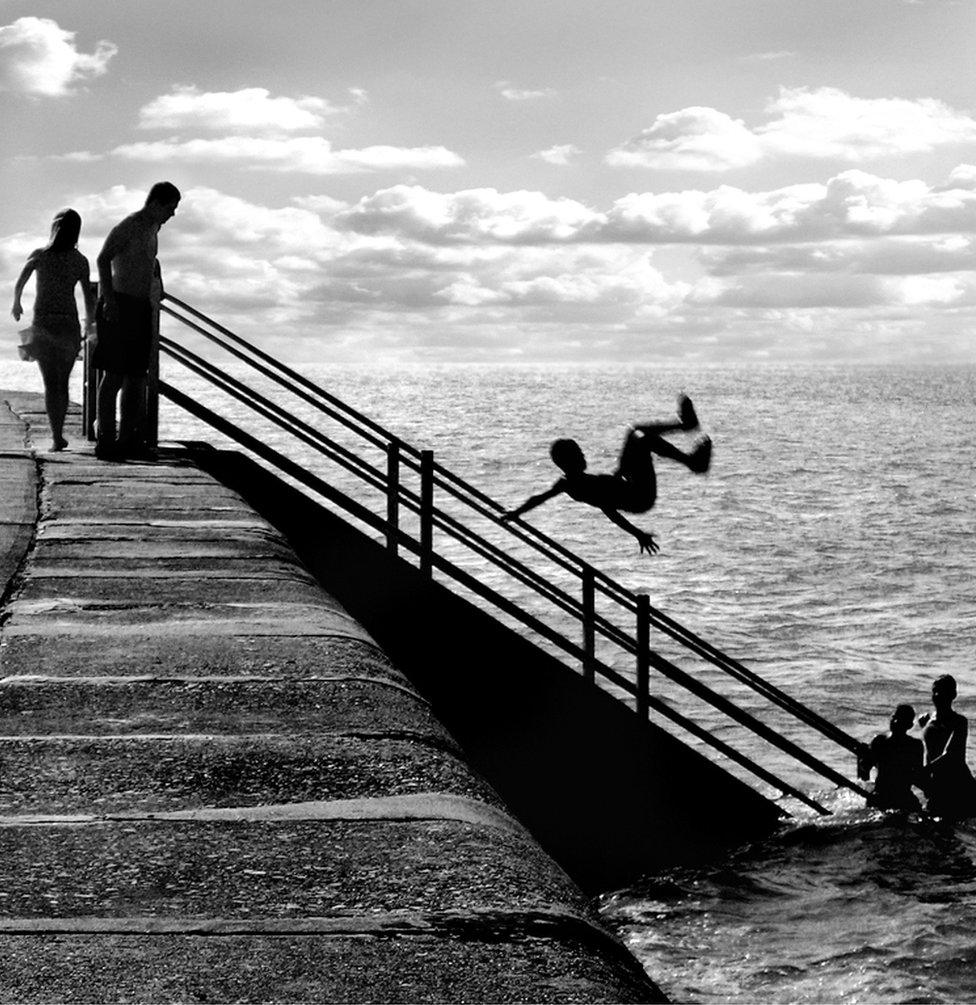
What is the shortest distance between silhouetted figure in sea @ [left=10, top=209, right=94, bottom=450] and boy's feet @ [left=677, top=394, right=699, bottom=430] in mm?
5877

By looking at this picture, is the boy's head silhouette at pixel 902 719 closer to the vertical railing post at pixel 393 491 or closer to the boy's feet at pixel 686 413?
the vertical railing post at pixel 393 491

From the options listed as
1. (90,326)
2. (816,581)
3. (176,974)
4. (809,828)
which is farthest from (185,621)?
(816,581)

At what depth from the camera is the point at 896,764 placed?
12055 mm

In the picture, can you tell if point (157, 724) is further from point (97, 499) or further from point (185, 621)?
point (97, 499)

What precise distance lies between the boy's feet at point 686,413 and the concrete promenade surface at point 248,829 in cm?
190

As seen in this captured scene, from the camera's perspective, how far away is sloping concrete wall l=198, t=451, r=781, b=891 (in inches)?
415

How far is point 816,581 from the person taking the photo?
3916 cm

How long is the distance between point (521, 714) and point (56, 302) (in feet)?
15.2

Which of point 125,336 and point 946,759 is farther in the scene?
point 946,759

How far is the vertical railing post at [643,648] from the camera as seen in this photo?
9.98 metres

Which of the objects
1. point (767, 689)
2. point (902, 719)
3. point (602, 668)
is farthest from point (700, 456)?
point (902, 719)

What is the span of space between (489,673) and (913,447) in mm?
100529

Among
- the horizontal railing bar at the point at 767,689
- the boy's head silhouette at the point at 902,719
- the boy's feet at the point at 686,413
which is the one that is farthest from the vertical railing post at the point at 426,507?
the boy's head silhouette at the point at 902,719

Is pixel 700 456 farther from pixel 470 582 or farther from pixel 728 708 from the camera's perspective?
pixel 728 708
